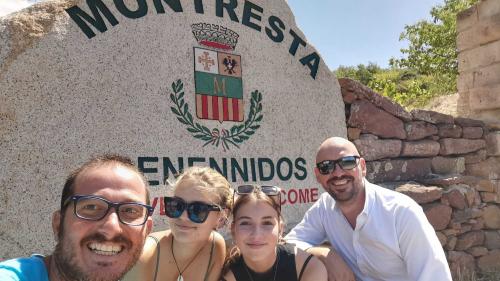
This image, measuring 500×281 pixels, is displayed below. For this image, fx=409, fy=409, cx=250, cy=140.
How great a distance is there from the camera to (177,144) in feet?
9.71

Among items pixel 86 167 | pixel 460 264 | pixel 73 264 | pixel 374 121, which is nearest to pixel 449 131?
pixel 374 121

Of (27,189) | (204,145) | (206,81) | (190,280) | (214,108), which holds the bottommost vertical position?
(190,280)

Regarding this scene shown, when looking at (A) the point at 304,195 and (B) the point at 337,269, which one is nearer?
(B) the point at 337,269

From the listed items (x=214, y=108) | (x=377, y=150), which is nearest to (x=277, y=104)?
(x=214, y=108)

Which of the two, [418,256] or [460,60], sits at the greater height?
[460,60]

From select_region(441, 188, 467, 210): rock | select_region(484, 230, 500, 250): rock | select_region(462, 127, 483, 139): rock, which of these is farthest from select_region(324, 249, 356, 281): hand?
select_region(462, 127, 483, 139): rock

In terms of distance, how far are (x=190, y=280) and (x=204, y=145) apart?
Result: 1234 millimetres

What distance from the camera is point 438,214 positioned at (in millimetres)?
4176

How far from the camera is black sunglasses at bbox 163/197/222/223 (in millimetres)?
1998

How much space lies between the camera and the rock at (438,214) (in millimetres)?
4121

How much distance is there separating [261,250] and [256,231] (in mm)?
95

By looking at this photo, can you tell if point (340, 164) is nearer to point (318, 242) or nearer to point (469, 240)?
point (318, 242)

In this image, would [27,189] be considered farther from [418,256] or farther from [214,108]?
[418,256]

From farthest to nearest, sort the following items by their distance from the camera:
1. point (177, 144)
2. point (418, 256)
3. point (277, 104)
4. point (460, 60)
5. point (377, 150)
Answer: point (460, 60), point (377, 150), point (277, 104), point (177, 144), point (418, 256)
